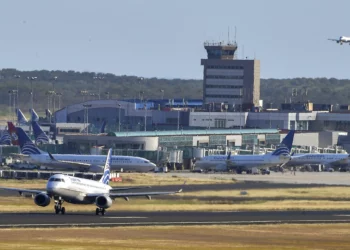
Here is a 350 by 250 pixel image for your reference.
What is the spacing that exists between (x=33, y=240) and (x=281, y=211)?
3512 cm

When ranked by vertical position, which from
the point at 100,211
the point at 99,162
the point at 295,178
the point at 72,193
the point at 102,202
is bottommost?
the point at 295,178

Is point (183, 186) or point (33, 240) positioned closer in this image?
point (33, 240)

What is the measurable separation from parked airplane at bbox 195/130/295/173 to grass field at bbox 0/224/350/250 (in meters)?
102

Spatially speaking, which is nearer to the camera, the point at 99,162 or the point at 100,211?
the point at 100,211

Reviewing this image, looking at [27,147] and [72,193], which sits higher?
[72,193]

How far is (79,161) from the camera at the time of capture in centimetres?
18325

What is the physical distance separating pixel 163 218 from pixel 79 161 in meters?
88.2

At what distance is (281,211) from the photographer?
106500 millimetres

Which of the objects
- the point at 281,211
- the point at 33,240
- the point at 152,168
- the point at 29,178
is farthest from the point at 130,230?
the point at 152,168

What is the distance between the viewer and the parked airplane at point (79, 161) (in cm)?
18162

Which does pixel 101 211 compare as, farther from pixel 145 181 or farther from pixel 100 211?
pixel 145 181

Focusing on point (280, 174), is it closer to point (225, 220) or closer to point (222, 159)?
point (222, 159)

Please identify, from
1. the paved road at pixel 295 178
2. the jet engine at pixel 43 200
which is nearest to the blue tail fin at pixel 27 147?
the paved road at pixel 295 178

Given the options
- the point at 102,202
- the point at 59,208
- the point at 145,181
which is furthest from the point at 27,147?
the point at 102,202
